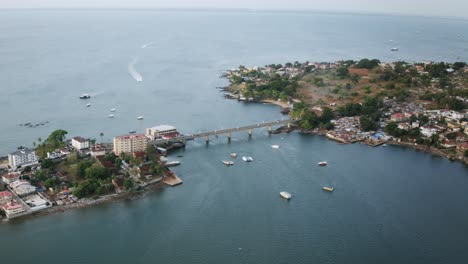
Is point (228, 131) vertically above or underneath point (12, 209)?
above

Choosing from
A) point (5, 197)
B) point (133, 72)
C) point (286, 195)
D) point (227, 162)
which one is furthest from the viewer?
point (133, 72)

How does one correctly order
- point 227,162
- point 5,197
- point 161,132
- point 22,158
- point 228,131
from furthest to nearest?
point 228,131, point 161,132, point 227,162, point 22,158, point 5,197

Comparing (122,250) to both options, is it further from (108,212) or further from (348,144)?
(348,144)

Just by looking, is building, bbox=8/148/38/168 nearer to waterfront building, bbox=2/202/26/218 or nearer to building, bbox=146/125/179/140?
waterfront building, bbox=2/202/26/218

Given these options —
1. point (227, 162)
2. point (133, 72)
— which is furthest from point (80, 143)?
point (133, 72)

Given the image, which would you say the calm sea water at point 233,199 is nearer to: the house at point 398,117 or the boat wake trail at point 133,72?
the boat wake trail at point 133,72

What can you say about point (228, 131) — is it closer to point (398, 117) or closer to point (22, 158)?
point (22, 158)
